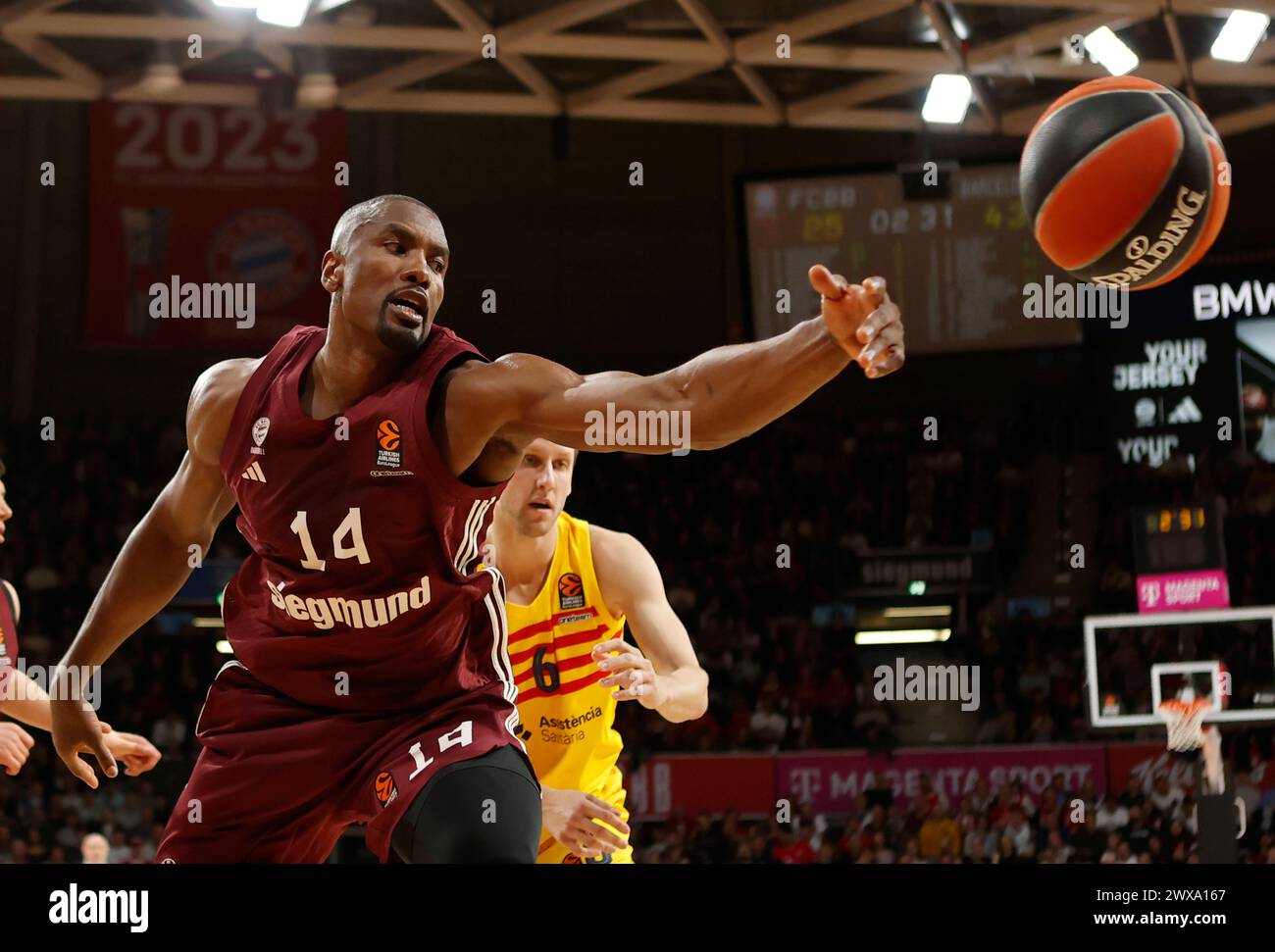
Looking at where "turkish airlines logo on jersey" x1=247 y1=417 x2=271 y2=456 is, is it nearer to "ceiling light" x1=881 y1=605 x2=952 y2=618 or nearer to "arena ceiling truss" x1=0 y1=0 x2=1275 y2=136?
→ "arena ceiling truss" x1=0 y1=0 x2=1275 y2=136

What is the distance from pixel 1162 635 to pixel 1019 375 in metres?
5.45

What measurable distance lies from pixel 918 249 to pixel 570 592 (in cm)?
1022

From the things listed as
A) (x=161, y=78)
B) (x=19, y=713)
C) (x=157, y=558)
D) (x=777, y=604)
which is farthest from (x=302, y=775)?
(x=161, y=78)

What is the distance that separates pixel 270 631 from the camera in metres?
3.58

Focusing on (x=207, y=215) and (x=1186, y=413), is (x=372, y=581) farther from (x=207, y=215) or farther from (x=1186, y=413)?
(x=207, y=215)

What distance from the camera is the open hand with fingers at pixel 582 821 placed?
3.94m

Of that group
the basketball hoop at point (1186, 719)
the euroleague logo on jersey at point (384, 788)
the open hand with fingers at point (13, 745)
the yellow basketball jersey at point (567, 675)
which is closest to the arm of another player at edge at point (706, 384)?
the euroleague logo on jersey at point (384, 788)

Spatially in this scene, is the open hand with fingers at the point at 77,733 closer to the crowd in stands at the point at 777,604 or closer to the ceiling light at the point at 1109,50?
the crowd in stands at the point at 777,604

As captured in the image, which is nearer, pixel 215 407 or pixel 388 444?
pixel 388 444

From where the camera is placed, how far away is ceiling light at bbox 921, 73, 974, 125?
13867mm

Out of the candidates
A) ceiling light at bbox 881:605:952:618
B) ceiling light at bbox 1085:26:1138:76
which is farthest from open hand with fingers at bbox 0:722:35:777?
ceiling light at bbox 881:605:952:618

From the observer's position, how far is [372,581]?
11.3 feet
